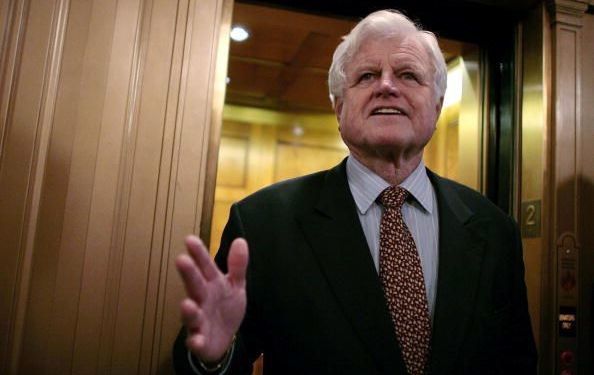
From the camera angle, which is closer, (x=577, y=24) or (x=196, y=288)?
(x=196, y=288)

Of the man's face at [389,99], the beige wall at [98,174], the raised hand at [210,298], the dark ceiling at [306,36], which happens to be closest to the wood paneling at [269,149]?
the dark ceiling at [306,36]

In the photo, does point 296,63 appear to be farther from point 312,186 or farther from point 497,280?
point 497,280

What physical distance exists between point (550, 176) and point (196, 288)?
153 cm

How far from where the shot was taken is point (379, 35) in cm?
133

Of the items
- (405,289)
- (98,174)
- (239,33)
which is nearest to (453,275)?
(405,289)

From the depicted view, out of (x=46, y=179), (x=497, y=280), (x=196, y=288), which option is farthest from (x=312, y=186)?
(x=46, y=179)

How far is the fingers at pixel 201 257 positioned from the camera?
0.72 m

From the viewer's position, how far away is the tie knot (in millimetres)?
1240

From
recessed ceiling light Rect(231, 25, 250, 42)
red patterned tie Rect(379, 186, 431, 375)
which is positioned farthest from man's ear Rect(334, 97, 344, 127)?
recessed ceiling light Rect(231, 25, 250, 42)

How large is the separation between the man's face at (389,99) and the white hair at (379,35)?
Result: 0.02 m

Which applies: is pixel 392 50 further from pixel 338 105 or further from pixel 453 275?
pixel 453 275

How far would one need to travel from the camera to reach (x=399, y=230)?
1.19m

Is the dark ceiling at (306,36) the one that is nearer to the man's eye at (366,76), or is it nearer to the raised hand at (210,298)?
the man's eye at (366,76)

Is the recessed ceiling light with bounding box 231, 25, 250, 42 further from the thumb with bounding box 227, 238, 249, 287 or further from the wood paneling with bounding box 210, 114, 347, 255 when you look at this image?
the thumb with bounding box 227, 238, 249, 287
